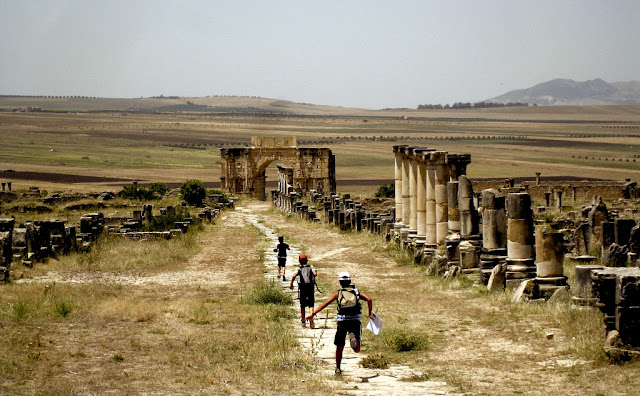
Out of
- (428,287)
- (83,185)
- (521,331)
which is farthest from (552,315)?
(83,185)

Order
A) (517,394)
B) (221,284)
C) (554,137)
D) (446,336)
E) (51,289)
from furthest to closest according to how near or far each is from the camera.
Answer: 1. (554,137)
2. (221,284)
3. (51,289)
4. (446,336)
5. (517,394)

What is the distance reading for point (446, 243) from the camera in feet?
67.1

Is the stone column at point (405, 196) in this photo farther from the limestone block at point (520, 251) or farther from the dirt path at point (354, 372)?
the dirt path at point (354, 372)

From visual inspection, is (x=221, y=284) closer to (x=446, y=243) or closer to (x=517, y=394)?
(x=446, y=243)

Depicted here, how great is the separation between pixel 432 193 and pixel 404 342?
1019 cm

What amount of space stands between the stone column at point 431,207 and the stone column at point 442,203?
39cm

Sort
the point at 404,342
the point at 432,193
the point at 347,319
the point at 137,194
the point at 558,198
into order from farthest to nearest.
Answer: the point at 137,194 → the point at 558,198 → the point at 432,193 → the point at 404,342 → the point at 347,319

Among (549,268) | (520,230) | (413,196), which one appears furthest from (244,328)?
(413,196)

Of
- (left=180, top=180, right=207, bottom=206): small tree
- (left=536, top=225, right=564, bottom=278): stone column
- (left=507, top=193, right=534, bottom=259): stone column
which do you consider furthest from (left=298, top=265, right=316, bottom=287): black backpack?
(left=180, top=180, right=207, bottom=206): small tree

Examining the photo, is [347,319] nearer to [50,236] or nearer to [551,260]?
[551,260]

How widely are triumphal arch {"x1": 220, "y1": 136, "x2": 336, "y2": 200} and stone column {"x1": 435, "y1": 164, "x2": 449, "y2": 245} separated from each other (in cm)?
3300

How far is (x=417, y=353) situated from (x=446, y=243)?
819cm

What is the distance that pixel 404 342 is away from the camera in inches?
498

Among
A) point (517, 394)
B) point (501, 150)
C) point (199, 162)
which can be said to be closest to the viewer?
point (517, 394)
